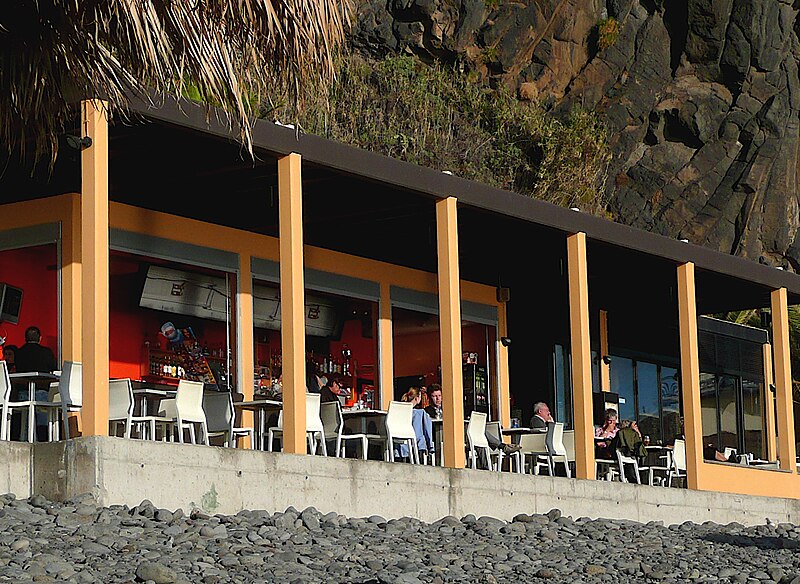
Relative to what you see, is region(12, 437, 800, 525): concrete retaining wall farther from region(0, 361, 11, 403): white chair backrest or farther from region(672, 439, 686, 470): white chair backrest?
region(672, 439, 686, 470): white chair backrest

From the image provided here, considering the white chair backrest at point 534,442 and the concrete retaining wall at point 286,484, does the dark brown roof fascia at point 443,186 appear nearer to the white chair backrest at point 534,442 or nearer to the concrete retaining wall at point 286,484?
the white chair backrest at point 534,442

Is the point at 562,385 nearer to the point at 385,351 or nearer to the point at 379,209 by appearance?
the point at 385,351

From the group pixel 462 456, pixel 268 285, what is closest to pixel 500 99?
pixel 268 285

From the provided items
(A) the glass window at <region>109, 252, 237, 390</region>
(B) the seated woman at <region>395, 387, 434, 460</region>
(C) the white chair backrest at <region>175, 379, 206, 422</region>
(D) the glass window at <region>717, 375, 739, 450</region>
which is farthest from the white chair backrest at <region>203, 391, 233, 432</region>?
(D) the glass window at <region>717, 375, 739, 450</region>

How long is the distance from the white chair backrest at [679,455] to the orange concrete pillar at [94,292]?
8724 mm

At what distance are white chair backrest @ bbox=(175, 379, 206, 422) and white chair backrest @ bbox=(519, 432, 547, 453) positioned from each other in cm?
454

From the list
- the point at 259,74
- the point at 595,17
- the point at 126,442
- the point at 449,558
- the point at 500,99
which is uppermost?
the point at 595,17

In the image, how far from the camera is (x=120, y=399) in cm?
1112

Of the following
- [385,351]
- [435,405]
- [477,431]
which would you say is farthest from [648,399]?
[477,431]

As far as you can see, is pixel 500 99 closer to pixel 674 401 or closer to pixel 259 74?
pixel 674 401

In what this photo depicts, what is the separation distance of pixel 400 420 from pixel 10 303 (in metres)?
4.23

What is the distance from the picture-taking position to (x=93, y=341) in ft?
34.9

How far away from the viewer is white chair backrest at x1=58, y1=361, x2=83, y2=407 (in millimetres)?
10922

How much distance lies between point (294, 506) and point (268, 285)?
5.16m
